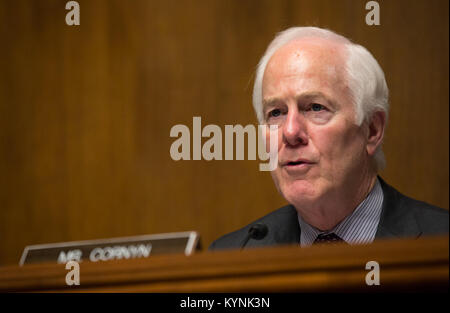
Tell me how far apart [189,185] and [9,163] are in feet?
3.35

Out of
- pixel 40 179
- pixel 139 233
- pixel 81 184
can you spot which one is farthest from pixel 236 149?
pixel 40 179

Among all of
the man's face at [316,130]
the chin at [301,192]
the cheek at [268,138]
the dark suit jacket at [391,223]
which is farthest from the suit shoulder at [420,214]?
the cheek at [268,138]

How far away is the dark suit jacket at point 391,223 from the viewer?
1.91m

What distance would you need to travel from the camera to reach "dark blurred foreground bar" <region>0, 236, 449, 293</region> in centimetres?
125

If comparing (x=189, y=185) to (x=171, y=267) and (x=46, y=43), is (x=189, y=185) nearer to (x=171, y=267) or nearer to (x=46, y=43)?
(x=46, y=43)

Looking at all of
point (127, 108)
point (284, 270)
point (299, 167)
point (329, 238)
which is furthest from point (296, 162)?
point (127, 108)

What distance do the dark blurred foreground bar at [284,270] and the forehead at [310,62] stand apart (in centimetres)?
79

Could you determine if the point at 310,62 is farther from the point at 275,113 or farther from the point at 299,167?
the point at 299,167

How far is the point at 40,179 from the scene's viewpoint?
3.46 metres

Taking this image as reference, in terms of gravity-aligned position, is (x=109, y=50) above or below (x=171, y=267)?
above

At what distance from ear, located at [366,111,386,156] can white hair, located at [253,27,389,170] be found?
19 millimetres

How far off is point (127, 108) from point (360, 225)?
1594mm

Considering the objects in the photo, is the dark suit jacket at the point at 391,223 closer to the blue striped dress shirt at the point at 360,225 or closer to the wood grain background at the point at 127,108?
the blue striped dress shirt at the point at 360,225

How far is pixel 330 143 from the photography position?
6.76ft
